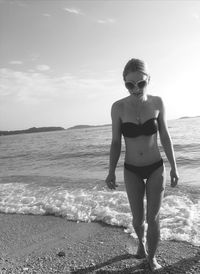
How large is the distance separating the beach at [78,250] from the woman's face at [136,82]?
2.34 m

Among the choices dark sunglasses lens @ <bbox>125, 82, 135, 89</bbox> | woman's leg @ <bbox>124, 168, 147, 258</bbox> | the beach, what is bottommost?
the beach

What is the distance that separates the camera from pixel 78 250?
508 centimetres

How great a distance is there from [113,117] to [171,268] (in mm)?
2187

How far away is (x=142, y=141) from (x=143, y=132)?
0.12 meters

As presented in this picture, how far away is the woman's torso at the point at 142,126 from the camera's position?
12.4 ft

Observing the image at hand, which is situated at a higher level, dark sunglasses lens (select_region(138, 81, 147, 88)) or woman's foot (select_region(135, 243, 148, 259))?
dark sunglasses lens (select_region(138, 81, 147, 88))

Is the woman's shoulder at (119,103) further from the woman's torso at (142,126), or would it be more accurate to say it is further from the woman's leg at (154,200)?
the woman's leg at (154,200)

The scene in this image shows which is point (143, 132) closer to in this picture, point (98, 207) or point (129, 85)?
point (129, 85)

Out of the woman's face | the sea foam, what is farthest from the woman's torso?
the sea foam

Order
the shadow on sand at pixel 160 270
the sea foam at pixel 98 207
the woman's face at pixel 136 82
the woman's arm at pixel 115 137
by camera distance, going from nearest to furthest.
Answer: the woman's face at pixel 136 82, the woman's arm at pixel 115 137, the shadow on sand at pixel 160 270, the sea foam at pixel 98 207

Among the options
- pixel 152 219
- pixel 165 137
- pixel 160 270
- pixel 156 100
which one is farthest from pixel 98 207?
pixel 156 100

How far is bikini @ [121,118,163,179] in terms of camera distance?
376 cm

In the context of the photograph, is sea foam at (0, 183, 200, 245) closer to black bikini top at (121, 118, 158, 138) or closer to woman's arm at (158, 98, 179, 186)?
woman's arm at (158, 98, 179, 186)

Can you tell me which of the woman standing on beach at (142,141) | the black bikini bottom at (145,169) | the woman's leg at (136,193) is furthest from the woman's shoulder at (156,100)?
the woman's leg at (136,193)
